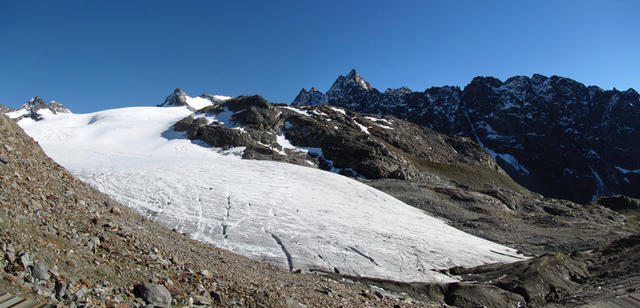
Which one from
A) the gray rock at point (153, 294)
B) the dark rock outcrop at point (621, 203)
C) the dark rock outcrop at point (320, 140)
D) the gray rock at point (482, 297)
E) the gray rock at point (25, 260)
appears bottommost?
the gray rock at point (482, 297)

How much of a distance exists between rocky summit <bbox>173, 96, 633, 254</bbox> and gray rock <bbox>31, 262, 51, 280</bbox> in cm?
3220

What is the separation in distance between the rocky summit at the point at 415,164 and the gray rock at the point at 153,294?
30.3 m

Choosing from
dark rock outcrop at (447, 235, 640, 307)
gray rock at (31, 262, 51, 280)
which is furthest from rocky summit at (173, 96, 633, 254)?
gray rock at (31, 262, 51, 280)

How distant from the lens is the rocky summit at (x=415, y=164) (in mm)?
39281

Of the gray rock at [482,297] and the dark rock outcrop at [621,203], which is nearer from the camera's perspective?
the gray rock at [482,297]

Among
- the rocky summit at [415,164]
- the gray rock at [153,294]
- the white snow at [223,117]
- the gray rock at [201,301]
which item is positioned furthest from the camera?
the white snow at [223,117]

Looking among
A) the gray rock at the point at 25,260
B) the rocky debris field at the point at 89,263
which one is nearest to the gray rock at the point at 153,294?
the rocky debris field at the point at 89,263

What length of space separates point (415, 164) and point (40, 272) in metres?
98.8

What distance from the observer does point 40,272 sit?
546 cm

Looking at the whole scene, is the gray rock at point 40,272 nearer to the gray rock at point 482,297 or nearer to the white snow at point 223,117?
the gray rock at point 482,297

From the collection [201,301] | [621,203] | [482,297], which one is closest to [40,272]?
[201,301]

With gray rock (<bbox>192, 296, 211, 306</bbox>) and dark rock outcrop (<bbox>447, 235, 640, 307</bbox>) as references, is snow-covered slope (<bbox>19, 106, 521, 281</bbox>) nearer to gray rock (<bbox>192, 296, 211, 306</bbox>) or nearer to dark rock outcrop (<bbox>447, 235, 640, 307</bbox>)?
dark rock outcrop (<bbox>447, 235, 640, 307</bbox>)

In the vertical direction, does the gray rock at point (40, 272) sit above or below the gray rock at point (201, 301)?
above

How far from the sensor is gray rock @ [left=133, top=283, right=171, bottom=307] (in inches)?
251
